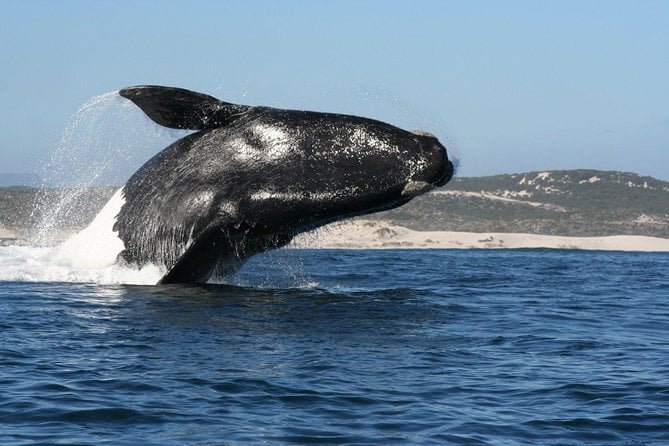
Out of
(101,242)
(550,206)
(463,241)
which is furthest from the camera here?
(550,206)

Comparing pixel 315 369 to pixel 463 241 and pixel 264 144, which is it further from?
pixel 463 241

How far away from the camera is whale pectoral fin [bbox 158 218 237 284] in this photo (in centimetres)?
1327

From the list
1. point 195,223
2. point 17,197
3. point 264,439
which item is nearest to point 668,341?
point 195,223

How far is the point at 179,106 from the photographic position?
1280 centimetres

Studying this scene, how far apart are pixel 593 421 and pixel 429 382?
4.84 ft

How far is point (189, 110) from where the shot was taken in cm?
1297

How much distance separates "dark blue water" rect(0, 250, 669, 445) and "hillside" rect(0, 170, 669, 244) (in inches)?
1806

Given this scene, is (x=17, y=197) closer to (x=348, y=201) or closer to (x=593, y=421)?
(x=348, y=201)

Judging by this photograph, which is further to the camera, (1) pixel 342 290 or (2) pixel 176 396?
(1) pixel 342 290

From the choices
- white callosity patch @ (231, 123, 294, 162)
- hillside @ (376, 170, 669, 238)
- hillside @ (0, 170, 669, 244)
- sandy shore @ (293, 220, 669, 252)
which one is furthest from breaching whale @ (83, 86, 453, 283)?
hillside @ (376, 170, 669, 238)

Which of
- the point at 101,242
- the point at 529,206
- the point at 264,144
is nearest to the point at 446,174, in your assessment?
the point at 264,144

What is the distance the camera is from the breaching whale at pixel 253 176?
12.7m

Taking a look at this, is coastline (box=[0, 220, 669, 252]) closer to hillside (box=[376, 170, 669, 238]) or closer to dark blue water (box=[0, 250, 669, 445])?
hillside (box=[376, 170, 669, 238])

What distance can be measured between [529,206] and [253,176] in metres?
82.4
